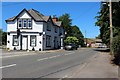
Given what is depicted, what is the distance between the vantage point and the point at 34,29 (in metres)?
56.3

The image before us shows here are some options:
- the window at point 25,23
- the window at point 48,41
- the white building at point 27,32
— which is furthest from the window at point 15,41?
the window at point 48,41

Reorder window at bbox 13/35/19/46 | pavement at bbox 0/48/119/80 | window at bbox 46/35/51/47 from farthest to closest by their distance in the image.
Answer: window at bbox 46/35/51/47, window at bbox 13/35/19/46, pavement at bbox 0/48/119/80

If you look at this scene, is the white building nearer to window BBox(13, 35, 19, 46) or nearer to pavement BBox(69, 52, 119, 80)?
window BBox(13, 35, 19, 46)

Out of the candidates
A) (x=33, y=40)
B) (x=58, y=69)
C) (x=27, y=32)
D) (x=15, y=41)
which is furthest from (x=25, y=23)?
(x=58, y=69)

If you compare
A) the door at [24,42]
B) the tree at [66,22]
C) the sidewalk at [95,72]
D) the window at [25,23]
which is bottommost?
the sidewalk at [95,72]

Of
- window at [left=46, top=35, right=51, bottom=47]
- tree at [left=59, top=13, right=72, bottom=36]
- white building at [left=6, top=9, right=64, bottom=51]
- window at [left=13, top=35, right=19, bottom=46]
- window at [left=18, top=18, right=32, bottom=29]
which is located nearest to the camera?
white building at [left=6, top=9, right=64, bottom=51]

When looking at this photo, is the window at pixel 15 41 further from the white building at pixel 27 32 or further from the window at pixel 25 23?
the window at pixel 25 23

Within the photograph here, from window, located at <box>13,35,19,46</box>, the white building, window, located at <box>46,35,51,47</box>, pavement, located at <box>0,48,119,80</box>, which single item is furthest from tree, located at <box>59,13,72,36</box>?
pavement, located at <box>0,48,119,80</box>

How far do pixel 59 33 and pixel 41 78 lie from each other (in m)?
57.1

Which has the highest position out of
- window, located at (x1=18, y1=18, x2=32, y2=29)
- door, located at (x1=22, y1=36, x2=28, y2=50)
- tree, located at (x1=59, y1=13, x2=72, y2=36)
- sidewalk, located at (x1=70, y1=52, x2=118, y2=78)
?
tree, located at (x1=59, y1=13, x2=72, y2=36)

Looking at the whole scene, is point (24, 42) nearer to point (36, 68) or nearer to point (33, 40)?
point (33, 40)

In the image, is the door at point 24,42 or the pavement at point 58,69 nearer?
the pavement at point 58,69

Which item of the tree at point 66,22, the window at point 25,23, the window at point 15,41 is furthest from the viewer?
the tree at point 66,22

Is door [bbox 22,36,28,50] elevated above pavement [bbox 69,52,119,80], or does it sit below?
above
